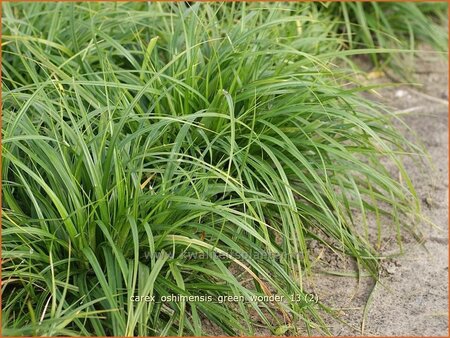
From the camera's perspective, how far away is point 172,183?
265 centimetres

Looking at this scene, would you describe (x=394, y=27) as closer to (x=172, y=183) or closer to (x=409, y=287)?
(x=409, y=287)

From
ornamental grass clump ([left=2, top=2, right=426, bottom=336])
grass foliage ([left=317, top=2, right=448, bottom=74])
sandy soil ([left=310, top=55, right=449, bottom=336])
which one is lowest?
sandy soil ([left=310, top=55, right=449, bottom=336])

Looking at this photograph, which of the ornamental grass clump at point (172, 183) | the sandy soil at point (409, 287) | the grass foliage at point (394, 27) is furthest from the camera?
the grass foliage at point (394, 27)

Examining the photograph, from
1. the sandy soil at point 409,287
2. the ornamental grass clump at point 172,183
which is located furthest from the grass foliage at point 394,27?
the ornamental grass clump at point 172,183

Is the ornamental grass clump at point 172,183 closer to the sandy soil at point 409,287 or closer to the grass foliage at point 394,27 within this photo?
the sandy soil at point 409,287

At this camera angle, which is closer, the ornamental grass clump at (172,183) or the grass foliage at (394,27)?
the ornamental grass clump at (172,183)

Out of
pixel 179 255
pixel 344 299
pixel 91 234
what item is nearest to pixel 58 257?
pixel 91 234

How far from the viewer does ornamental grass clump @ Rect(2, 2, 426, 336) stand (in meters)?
2.45

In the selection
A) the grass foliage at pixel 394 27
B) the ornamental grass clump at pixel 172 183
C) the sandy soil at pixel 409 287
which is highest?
the ornamental grass clump at pixel 172 183

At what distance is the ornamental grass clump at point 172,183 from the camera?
2.45 meters

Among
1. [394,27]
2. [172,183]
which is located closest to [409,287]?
[172,183]

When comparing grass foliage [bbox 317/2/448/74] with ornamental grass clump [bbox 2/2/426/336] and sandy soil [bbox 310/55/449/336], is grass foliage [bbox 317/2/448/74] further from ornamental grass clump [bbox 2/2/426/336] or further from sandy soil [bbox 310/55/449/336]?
ornamental grass clump [bbox 2/2/426/336]

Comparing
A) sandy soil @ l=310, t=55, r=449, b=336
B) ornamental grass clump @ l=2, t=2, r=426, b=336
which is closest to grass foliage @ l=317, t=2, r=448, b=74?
sandy soil @ l=310, t=55, r=449, b=336

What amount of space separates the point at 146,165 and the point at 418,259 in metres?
1.21
